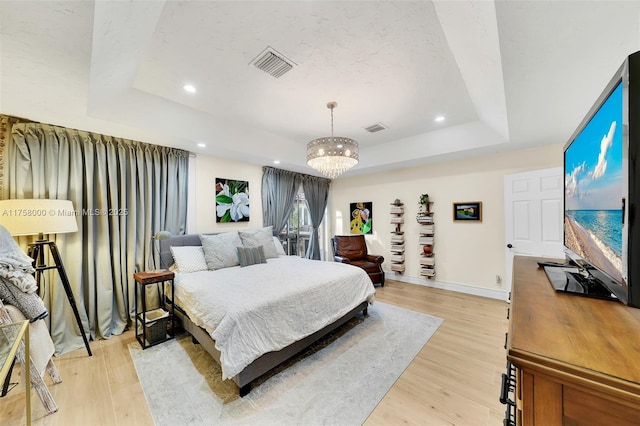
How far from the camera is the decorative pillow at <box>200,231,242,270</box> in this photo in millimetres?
3102

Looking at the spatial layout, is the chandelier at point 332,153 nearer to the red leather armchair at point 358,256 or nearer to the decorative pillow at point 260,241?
the decorative pillow at point 260,241

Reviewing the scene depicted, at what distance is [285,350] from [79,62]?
8.78 ft

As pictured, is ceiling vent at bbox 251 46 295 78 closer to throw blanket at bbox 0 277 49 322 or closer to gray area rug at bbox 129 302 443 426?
throw blanket at bbox 0 277 49 322

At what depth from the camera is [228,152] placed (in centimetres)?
358

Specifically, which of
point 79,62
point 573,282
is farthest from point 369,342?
point 79,62

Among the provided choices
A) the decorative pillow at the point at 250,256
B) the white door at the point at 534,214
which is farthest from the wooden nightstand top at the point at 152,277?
the white door at the point at 534,214

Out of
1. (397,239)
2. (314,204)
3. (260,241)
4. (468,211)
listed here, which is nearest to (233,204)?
(260,241)

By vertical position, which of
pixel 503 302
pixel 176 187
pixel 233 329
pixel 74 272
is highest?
pixel 176 187

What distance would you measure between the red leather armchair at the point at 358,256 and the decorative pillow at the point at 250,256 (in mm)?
1670

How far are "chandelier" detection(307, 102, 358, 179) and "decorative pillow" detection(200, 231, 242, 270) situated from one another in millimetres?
1665

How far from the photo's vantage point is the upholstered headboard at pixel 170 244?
3075 mm

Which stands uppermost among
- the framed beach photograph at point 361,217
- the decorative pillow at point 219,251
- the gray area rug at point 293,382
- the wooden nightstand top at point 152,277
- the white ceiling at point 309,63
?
the white ceiling at point 309,63

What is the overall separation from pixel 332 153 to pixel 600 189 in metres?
2.06

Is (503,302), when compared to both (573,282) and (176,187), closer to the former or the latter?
(573,282)
